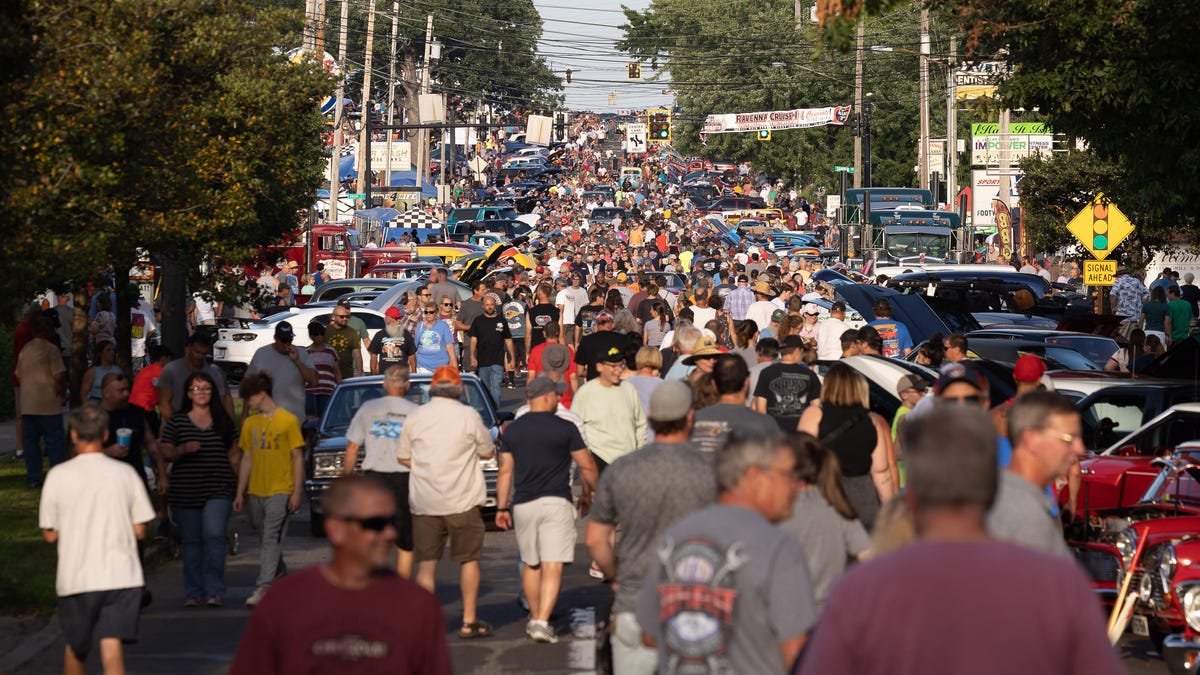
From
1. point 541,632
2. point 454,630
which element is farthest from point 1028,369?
point 454,630

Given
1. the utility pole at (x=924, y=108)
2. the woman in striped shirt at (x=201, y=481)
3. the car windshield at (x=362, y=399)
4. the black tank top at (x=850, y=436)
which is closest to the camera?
the black tank top at (x=850, y=436)

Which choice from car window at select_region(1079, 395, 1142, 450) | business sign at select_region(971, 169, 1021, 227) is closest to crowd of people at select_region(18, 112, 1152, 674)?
car window at select_region(1079, 395, 1142, 450)

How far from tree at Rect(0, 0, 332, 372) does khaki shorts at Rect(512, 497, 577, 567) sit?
501 centimetres

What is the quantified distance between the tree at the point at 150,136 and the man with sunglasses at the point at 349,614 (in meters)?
8.82

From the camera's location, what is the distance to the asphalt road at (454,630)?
34.4 ft

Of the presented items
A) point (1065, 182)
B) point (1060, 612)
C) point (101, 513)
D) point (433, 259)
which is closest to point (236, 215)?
point (101, 513)

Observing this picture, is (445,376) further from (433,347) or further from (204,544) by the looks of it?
(433,347)

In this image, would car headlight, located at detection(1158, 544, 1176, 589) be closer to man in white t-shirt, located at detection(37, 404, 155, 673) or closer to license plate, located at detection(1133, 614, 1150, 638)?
license plate, located at detection(1133, 614, 1150, 638)

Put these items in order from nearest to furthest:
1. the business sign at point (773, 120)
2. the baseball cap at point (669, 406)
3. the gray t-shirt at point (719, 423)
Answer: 1. the baseball cap at point (669, 406)
2. the gray t-shirt at point (719, 423)
3. the business sign at point (773, 120)

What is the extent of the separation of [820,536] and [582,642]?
410 cm

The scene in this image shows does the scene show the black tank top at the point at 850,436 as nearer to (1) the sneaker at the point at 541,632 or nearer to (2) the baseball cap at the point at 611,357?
(1) the sneaker at the point at 541,632

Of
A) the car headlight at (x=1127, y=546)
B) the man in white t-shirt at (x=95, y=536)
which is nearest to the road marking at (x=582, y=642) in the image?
the man in white t-shirt at (x=95, y=536)

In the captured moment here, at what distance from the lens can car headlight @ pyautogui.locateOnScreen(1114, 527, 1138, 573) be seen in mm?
9703

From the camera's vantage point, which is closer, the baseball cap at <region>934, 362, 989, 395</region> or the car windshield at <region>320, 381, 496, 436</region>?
the baseball cap at <region>934, 362, 989, 395</region>
